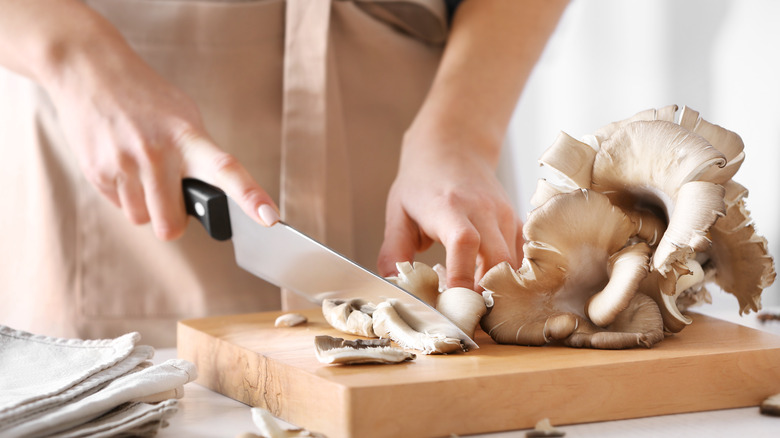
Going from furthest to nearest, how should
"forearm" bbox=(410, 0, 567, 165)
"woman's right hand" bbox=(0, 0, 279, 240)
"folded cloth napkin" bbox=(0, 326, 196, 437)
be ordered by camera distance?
1. "forearm" bbox=(410, 0, 567, 165)
2. "woman's right hand" bbox=(0, 0, 279, 240)
3. "folded cloth napkin" bbox=(0, 326, 196, 437)

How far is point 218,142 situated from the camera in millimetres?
1271

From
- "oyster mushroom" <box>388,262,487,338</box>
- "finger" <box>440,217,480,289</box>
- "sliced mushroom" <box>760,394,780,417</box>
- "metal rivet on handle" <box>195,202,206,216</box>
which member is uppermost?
"metal rivet on handle" <box>195,202,206,216</box>

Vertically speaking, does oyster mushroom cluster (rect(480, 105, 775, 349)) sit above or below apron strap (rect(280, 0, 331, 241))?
below

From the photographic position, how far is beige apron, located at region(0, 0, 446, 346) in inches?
49.2

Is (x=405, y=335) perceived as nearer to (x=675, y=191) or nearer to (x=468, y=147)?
(x=675, y=191)

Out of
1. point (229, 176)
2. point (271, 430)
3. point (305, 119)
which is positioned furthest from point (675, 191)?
point (305, 119)

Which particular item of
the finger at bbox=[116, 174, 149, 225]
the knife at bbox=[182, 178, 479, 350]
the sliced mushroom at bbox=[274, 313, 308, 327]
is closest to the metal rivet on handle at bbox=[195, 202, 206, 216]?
the knife at bbox=[182, 178, 479, 350]

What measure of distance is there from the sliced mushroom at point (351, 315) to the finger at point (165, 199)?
31cm

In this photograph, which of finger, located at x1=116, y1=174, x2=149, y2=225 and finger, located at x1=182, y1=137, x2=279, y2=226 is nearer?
finger, located at x1=182, y1=137, x2=279, y2=226

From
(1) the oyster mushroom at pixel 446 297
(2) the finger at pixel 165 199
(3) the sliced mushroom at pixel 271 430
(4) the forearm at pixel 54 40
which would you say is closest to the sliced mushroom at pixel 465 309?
(1) the oyster mushroom at pixel 446 297

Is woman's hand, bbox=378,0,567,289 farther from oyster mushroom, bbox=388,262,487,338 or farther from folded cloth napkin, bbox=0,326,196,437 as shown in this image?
folded cloth napkin, bbox=0,326,196,437

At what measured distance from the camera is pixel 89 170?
3.69ft

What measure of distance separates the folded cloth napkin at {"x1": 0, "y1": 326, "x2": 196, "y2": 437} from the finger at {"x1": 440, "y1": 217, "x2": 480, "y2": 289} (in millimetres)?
322

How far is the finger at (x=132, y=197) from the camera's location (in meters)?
1.11
